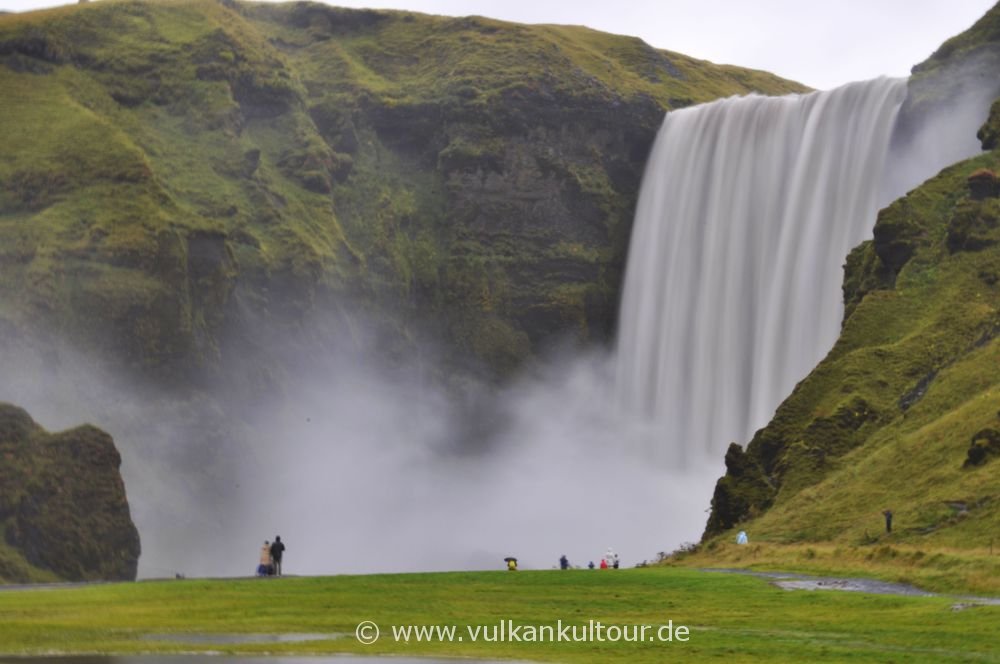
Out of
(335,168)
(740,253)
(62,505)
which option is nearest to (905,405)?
(62,505)

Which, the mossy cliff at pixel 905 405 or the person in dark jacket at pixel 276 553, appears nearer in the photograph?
the mossy cliff at pixel 905 405

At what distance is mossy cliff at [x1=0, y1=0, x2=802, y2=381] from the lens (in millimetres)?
117688

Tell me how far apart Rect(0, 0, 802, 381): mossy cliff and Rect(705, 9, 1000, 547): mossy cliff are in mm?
44293

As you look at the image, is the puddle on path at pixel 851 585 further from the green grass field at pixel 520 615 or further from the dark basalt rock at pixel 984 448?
the dark basalt rock at pixel 984 448

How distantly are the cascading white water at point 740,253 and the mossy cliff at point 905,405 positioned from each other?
12290mm

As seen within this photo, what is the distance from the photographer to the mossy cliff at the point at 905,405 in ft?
196

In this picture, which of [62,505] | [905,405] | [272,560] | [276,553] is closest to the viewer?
[276,553]

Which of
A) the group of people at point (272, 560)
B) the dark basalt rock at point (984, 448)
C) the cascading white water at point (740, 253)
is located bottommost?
the group of people at point (272, 560)

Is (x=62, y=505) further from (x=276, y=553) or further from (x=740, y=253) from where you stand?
(x=740, y=253)

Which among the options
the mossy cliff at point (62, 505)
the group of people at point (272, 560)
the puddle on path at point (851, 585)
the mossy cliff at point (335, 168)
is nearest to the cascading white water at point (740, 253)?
the mossy cliff at point (335, 168)

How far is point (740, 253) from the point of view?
367 ft

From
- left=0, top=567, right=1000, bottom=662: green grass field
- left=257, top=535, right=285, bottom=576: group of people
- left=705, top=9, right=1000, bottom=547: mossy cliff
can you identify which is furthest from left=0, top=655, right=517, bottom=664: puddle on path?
left=257, top=535, right=285, bottom=576: group of people

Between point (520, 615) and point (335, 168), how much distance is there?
306ft

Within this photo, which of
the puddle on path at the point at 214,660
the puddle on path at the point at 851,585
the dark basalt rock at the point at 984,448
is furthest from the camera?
the dark basalt rock at the point at 984,448
